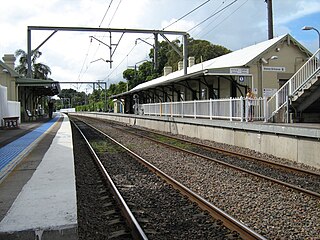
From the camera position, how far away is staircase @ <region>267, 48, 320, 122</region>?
53.2 ft

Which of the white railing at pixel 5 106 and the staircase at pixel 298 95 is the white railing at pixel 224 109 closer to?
the staircase at pixel 298 95

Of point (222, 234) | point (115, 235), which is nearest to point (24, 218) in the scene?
point (115, 235)

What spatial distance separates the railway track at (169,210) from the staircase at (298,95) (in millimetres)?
8520

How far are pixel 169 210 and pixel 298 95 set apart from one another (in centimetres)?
1150

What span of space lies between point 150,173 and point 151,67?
6124cm

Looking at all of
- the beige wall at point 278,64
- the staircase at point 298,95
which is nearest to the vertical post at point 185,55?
the beige wall at point 278,64

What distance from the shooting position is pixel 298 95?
16609 millimetres

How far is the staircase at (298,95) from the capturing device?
16203 millimetres

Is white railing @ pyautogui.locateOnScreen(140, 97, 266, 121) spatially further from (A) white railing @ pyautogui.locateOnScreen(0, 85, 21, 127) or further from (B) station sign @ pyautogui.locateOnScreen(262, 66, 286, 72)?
(A) white railing @ pyautogui.locateOnScreen(0, 85, 21, 127)

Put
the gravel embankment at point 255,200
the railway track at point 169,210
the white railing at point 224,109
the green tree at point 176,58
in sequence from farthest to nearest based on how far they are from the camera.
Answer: the green tree at point 176,58
the white railing at point 224,109
the gravel embankment at point 255,200
the railway track at point 169,210

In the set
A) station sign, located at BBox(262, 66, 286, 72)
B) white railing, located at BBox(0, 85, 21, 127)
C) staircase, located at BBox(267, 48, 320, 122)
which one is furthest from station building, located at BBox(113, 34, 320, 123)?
white railing, located at BBox(0, 85, 21, 127)

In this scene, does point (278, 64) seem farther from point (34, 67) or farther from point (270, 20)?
point (34, 67)

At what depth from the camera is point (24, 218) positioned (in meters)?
5.36

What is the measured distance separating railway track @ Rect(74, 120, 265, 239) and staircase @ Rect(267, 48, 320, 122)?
8.52 meters
